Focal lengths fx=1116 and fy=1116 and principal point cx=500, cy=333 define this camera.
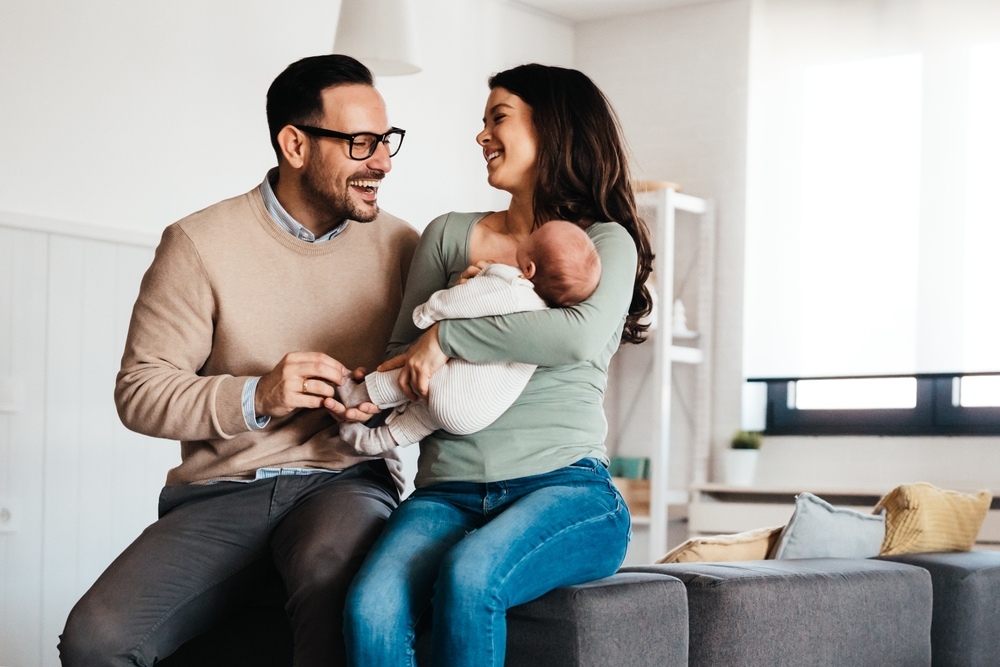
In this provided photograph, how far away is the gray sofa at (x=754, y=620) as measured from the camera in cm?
157

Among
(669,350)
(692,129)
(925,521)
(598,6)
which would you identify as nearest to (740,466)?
(669,350)

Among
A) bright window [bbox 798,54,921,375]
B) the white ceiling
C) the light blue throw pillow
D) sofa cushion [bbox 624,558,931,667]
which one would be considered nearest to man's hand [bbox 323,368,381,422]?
sofa cushion [bbox 624,558,931,667]

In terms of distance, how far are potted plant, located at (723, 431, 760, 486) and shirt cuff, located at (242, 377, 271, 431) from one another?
3281mm

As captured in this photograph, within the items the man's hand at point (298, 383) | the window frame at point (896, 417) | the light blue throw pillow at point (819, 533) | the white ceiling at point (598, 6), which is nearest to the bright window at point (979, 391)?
the window frame at point (896, 417)

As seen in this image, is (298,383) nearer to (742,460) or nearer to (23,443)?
(23,443)

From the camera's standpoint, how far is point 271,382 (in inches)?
70.7

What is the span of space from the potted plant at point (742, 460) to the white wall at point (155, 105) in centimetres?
164

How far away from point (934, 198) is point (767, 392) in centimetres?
110

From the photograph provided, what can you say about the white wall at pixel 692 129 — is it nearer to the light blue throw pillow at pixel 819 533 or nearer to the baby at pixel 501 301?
the light blue throw pillow at pixel 819 533

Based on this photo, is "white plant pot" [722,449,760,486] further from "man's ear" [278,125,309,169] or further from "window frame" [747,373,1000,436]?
"man's ear" [278,125,309,169]

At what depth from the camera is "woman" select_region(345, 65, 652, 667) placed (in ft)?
5.00

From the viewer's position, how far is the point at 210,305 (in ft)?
6.54

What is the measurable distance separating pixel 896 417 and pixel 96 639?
3785 mm

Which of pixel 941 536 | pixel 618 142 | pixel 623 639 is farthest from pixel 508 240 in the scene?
pixel 941 536
